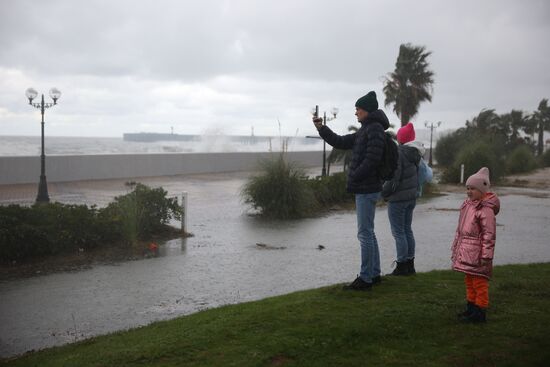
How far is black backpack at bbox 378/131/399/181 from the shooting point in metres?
6.04

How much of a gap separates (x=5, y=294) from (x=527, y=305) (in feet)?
19.4

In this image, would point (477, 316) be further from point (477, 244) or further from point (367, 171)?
point (367, 171)

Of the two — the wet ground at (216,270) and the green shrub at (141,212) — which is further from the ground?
the green shrub at (141,212)

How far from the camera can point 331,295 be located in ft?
19.6

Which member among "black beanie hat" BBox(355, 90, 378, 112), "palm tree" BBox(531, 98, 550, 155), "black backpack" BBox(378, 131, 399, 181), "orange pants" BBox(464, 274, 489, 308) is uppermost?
"palm tree" BBox(531, 98, 550, 155)

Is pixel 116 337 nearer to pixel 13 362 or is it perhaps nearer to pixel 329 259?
pixel 13 362

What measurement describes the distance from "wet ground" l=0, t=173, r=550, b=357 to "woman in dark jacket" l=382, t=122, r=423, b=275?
1.10m

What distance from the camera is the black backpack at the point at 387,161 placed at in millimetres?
6035

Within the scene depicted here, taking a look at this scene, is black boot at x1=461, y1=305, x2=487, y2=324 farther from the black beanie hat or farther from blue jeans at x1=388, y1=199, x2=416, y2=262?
the black beanie hat

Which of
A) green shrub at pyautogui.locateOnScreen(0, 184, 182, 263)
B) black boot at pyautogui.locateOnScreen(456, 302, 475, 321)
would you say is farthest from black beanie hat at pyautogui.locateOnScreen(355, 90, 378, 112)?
green shrub at pyautogui.locateOnScreen(0, 184, 182, 263)

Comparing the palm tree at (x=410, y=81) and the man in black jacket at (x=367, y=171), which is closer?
the man in black jacket at (x=367, y=171)

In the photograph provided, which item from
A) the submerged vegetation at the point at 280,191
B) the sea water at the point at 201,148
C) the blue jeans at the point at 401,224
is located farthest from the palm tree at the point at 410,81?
the blue jeans at the point at 401,224

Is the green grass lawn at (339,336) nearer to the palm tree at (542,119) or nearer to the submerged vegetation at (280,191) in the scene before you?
the submerged vegetation at (280,191)

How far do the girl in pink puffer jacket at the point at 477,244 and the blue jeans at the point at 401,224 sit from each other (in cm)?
149
